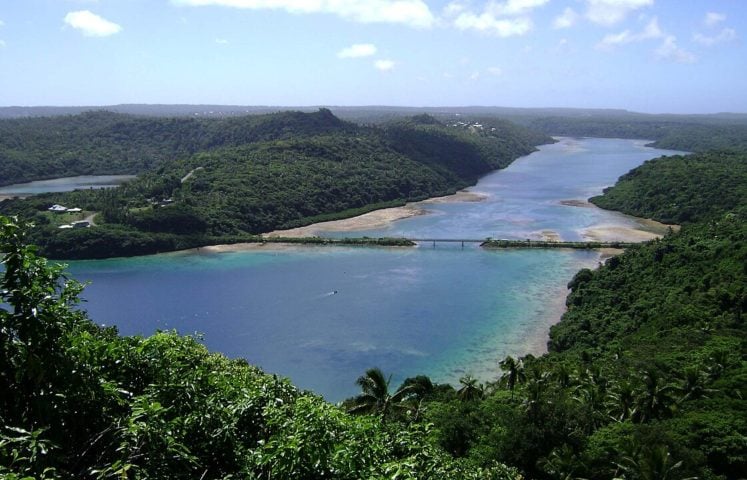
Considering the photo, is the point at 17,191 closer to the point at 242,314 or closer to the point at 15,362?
the point at 242,314

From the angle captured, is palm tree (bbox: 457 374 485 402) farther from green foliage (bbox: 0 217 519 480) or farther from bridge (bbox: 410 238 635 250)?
bridge (bbox: 410 238 635 250)

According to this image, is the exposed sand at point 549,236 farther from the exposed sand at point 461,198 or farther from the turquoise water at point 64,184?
the turquoise water at point 64,184

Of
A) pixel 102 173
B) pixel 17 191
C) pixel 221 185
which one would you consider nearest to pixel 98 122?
pixel 102 173

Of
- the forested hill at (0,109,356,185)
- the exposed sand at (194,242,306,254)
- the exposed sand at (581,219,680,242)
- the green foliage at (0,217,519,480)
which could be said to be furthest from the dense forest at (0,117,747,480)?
the forested hill at (0,109,356,185)

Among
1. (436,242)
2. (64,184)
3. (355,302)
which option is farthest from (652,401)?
(64,184)

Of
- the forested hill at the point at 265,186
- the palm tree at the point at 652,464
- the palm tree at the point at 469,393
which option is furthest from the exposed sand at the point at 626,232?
the palm tree at the point at 652,464

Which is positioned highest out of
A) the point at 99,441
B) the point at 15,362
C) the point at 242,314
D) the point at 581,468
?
the point at 15,362
